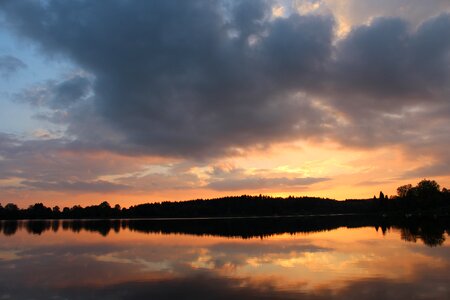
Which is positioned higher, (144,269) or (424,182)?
(424,182)

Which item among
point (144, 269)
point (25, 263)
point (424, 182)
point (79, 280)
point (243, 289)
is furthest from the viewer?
point (424, 182)

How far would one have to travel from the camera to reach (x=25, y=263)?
117 feet

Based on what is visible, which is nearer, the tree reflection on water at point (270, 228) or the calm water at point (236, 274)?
the calm water at point (236, 274)


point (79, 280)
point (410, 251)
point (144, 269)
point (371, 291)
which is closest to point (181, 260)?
point (144, 269)

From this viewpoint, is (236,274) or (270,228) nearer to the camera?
(236,274)

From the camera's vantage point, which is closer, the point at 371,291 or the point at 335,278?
the point at 371,291

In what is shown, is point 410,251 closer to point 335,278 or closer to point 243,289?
point 335,278

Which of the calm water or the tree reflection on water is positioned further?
the tree reflection on water

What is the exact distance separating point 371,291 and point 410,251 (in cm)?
1931

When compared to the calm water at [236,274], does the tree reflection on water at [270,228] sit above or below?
above

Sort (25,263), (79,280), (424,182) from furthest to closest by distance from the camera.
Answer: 1. (424,182)
2. (25,263)
3. (79,280)

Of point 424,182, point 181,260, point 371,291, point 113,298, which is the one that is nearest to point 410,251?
point 371,291

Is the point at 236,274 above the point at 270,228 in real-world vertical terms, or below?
below

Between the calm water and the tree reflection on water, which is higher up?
the tree reflection on water
